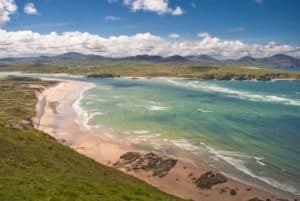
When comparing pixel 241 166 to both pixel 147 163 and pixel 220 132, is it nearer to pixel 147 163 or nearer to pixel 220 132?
pixel 147 163

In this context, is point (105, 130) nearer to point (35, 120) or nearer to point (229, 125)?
point (35, 120)

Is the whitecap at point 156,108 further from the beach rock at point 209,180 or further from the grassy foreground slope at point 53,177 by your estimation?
the grassy foreground slope at point 53,177

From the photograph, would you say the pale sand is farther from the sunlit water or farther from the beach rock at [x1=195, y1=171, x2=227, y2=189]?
the sunlit water

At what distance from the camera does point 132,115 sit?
343 ft

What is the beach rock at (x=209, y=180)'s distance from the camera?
48241 millimetres

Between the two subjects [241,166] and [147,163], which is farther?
[147,163]

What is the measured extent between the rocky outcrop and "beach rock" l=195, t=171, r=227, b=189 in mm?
6156

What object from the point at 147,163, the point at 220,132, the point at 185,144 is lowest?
the point at 147,163

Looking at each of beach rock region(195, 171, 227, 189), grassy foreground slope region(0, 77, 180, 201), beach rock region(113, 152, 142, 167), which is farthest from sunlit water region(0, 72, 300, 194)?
grassy foreground slope region(0, 77, 180, 201)

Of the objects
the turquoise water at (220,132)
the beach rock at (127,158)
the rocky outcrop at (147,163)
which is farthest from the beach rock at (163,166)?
the turquoise water at (220,132)

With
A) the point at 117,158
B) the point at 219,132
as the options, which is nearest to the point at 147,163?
the point at 117,158

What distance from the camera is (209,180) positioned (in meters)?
49.2

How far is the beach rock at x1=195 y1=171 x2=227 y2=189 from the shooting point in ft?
158

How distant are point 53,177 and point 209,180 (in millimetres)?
26588
